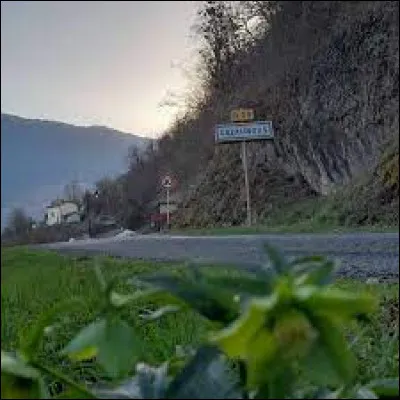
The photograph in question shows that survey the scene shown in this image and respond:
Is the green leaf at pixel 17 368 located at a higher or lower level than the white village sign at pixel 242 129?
lower

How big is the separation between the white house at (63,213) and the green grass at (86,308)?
0.03 m

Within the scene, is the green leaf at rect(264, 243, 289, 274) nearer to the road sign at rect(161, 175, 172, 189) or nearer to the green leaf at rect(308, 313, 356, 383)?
the green leaf at rect(308, 313, 356, 383)

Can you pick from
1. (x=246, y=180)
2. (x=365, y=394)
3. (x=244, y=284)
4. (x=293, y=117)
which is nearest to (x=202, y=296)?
(x=244, y=284)

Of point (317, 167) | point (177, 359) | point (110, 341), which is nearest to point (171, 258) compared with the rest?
point (317, 167)

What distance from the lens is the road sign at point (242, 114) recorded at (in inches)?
27.2

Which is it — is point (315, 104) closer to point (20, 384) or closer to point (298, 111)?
point (298, 111)

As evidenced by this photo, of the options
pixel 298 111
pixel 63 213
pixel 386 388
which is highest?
pixel 298 111

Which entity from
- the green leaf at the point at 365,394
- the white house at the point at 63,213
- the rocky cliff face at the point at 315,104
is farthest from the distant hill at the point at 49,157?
the green leaf at the point at 365,394

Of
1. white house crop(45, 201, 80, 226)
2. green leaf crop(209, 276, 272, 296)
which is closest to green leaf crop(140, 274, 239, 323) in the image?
green leaf crop(209, 276, 272, 296)

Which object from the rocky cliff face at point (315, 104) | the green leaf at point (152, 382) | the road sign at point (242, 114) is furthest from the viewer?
the road sign at point (242, 114)

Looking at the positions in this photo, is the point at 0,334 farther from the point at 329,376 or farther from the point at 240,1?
the point at 240,1

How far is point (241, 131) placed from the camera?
2.31 feet

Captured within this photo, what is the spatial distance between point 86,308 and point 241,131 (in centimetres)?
27

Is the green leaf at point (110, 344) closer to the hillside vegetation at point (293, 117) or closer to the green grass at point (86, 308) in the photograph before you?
the green grass at point (86, 308)
